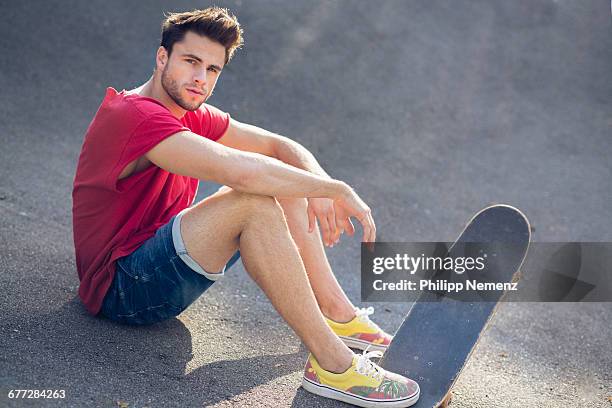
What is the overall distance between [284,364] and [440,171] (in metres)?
3.01

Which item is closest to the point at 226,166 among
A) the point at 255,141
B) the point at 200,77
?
the point at 200,77

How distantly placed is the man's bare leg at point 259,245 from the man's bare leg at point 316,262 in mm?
427

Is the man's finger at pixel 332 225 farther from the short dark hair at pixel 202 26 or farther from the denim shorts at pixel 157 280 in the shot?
the short dark hair at pixel 202 26

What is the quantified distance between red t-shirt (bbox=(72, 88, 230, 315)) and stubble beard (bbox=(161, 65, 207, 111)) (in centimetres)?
15

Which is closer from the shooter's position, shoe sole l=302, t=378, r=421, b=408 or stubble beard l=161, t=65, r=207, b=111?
shoe sole l=302, t=378, r=421, b=408

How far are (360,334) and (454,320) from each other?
0.41 metres

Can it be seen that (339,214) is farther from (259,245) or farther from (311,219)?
(259,245)

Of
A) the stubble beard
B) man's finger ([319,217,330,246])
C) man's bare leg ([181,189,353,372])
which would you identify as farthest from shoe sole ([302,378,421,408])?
the stubble beard

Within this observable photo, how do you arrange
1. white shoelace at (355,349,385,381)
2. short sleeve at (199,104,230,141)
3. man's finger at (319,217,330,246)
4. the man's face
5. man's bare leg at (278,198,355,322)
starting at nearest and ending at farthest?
white shoelace at (355,349,385,381) < man's finger at (319,217,330,246) < the man's face < man's bare leg at (278,198,355,322) < short sleeve at (199,104,230,141)

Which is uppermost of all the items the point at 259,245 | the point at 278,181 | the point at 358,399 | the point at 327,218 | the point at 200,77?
the point at 200,77

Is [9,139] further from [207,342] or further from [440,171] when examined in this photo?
[440,171]

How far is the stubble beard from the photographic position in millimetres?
2895

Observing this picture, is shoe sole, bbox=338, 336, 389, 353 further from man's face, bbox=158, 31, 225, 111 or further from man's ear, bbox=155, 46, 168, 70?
man's ear, bbox=155, 46, 168, 70

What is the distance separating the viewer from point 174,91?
2895mm
